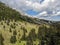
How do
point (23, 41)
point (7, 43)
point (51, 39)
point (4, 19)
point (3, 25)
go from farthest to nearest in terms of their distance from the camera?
point (4, 19)
point (3, 25)
point (23, 41)
point (7, 43)
point (51, 39)

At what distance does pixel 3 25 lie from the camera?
43.5 meters

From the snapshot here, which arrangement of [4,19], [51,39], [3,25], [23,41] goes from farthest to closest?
1. [4,19]
2. [3,25]
3. [23,41]
4. [51,39]

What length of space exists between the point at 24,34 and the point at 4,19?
11.3 m

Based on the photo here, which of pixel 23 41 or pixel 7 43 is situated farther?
pixel 23 41

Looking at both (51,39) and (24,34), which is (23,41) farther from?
(51,39)

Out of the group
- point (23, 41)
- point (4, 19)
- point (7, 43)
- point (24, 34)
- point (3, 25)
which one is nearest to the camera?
point (7, 43)

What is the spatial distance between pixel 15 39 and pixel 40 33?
20.3 feet

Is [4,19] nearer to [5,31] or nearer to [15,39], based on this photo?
[5,31]

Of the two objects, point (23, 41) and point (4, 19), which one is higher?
point (4, 19)

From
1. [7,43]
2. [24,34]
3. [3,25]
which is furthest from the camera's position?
[3,25]

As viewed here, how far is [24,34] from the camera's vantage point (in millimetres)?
38812

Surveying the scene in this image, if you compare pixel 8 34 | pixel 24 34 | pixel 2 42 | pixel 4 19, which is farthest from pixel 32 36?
pixel 4 19

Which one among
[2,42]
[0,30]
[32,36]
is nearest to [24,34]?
[32,36]

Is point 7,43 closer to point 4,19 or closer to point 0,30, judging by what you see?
point 0,30
